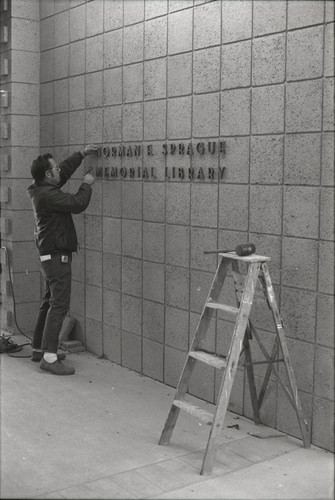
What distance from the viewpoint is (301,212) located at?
4.46m

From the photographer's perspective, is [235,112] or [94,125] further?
[94,125]

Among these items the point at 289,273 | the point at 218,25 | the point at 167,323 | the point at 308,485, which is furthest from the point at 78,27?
the point at 308,485

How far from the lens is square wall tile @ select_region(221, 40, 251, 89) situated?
15.7ft

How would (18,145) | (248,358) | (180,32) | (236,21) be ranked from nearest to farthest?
(248,358) → (236,21) → (180,32) → (18,145)

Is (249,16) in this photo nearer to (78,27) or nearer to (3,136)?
(78,27)

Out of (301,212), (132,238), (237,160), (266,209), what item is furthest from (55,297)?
(301,212)

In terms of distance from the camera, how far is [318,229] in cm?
436

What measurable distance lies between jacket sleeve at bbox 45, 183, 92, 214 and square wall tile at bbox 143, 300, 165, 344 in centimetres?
96

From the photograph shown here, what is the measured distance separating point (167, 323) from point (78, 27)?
9.65 feet

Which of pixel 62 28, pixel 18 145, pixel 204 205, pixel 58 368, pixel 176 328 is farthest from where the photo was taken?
pixel 18 145

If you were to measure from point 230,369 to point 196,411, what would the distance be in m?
0.36

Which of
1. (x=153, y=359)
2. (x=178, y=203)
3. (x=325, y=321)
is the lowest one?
(x=153, y=359)

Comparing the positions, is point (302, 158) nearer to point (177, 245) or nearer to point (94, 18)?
point (177, 245)

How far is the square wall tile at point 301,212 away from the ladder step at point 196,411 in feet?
4.09
